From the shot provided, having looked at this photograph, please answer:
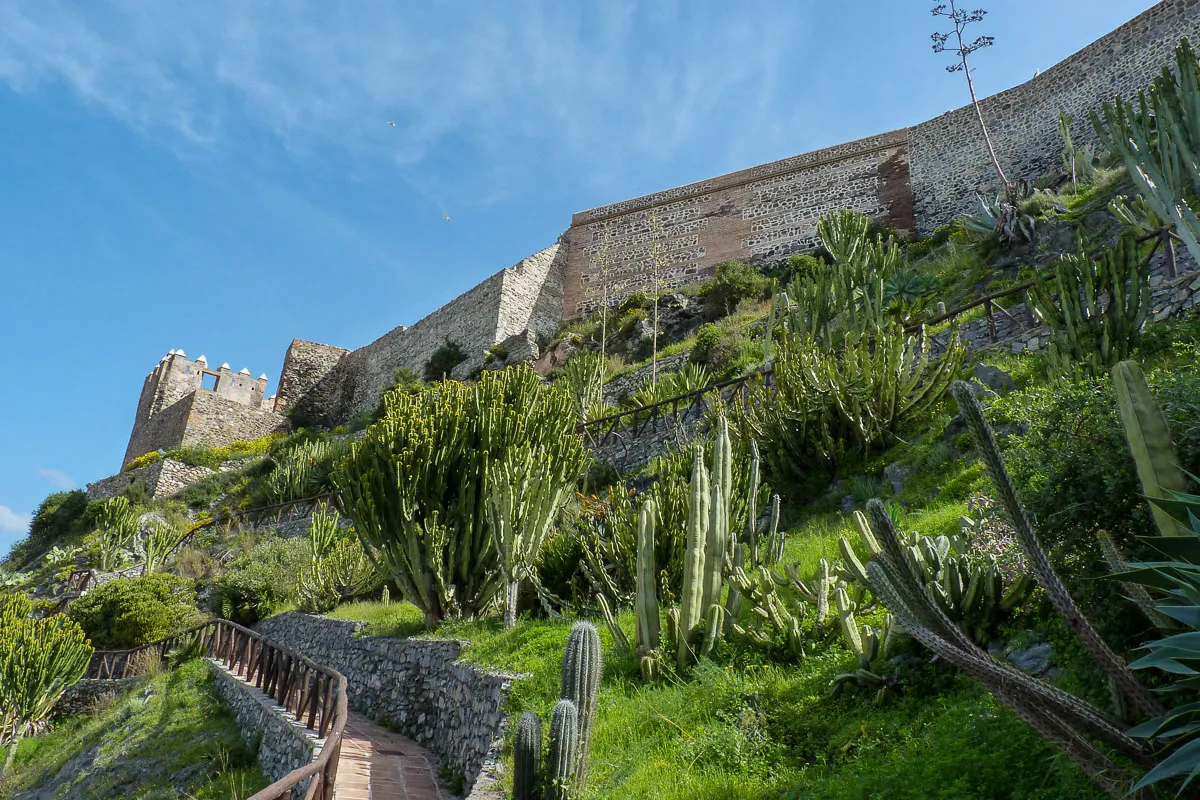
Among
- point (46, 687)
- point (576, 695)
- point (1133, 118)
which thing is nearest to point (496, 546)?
point (576, 695)

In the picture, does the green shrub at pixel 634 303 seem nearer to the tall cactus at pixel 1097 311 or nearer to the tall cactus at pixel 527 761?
the tall cactus at pixel 1097 311

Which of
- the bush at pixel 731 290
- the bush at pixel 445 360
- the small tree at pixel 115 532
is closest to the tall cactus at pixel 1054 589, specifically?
the bush at pixel 731 290

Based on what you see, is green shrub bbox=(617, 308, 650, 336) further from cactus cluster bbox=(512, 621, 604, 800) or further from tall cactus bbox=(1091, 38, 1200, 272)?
cactus cluster bbox=(512, 621, 604, 800)

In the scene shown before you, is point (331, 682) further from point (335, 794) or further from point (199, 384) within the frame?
point (199, 384)

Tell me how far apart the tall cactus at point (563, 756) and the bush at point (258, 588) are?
1025 centimetres

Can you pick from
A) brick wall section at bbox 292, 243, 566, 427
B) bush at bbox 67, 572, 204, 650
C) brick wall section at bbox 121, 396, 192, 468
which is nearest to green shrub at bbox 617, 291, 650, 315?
brick wall section at bbox 292, 243, 566, 427

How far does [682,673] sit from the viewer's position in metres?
5.09

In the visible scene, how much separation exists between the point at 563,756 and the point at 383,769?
8.59ft

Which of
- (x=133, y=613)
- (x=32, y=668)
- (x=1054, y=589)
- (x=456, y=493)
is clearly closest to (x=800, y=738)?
(x=1054, y=589)

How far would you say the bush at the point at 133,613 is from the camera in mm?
13766

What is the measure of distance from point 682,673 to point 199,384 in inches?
1333

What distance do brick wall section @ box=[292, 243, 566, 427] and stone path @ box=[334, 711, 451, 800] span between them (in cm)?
1808

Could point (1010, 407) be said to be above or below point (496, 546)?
above

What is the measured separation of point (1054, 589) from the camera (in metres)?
2.75
